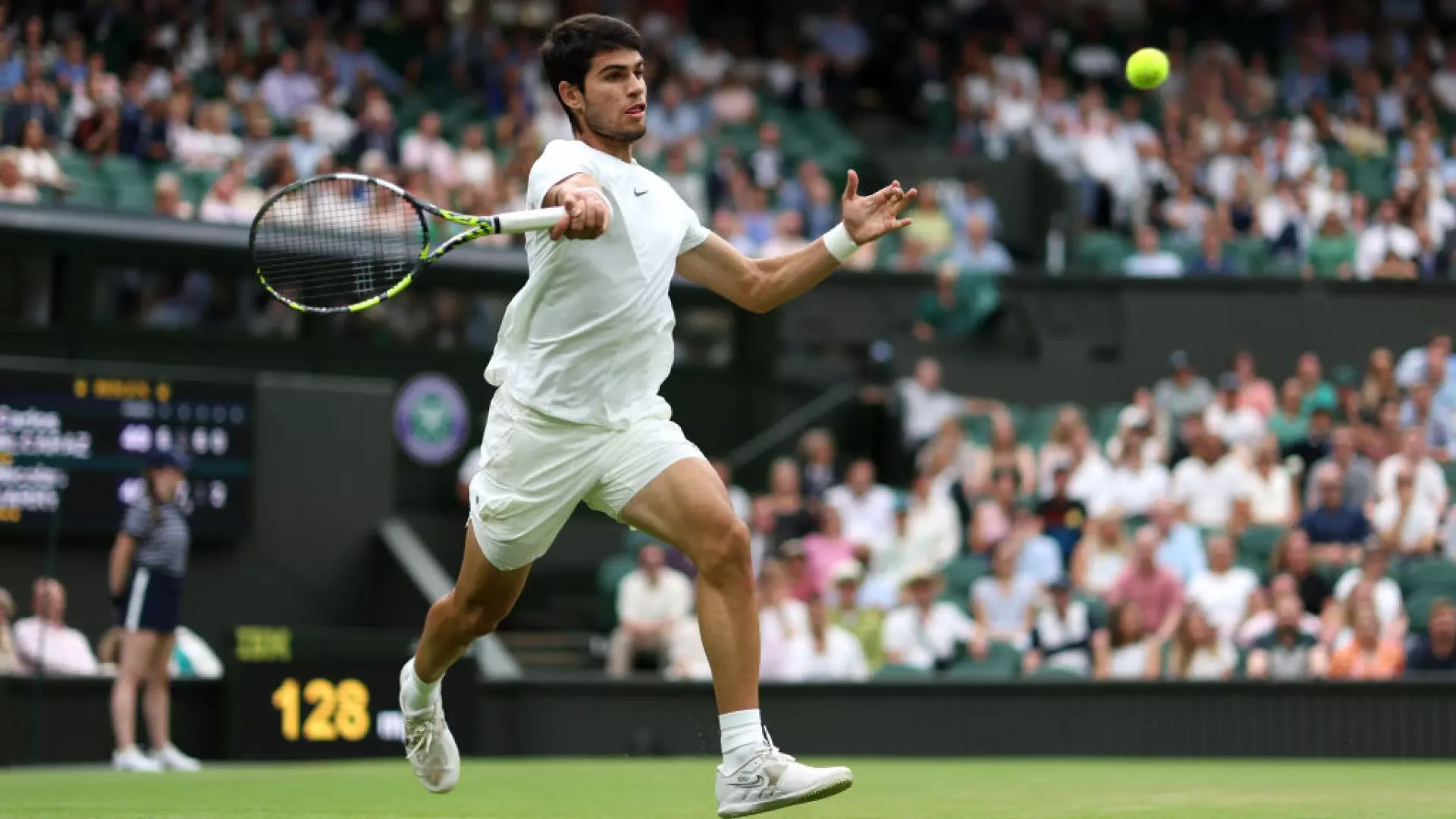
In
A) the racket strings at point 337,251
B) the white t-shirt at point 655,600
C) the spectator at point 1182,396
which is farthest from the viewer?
the spectator at point 1182,396

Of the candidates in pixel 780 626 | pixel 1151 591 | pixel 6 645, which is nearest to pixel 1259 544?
pixel 1151 591

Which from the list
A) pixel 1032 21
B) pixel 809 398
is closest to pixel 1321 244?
pixel 809 398

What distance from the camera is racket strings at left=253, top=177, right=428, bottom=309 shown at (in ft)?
20.8

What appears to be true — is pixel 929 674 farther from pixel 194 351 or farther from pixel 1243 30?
pixel 1243 30

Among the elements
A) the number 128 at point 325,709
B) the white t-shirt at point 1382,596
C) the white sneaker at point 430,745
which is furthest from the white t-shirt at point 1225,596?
the white sneaker at point 430,745

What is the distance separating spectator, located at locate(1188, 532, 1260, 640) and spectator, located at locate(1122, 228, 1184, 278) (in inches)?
203

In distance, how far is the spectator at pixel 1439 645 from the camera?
13531 millimetres

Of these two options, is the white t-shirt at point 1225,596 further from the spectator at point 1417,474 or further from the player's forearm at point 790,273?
the player's forearm at point 790,273

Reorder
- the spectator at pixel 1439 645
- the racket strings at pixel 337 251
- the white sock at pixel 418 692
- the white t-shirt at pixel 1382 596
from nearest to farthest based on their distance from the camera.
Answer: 1. the racket strings at pixel 337 251
2. the white sock at pixel 418 692
3. the spectator at pixel 1439 645
4. the white t-shirt at pixel 1382 596

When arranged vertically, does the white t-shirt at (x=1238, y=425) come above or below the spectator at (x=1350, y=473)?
above

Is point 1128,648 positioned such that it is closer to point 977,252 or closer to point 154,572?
point 154,572

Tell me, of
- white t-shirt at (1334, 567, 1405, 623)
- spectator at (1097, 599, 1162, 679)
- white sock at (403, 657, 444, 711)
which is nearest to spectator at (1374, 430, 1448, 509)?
white t-shirt at (1334, 567, 1405, 623)

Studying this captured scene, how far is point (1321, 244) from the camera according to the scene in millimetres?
19812

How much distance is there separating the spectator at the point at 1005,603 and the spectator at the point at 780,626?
3.90ft
